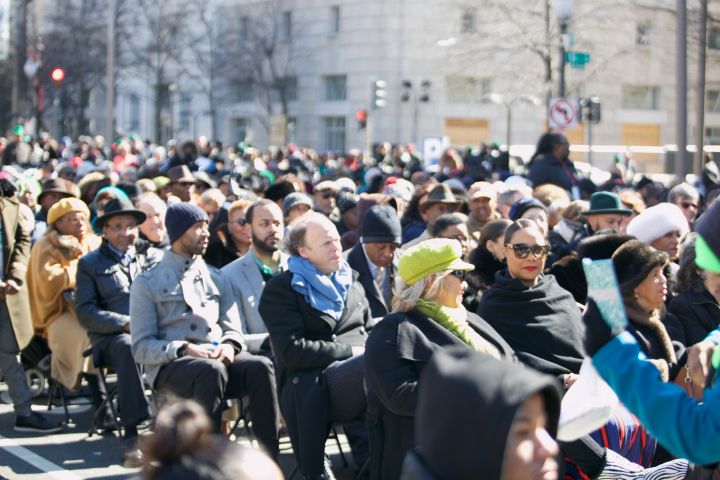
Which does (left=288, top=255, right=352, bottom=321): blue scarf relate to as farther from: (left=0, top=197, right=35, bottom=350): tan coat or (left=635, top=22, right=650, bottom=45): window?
(left=635, top=22, right=650, bottom=45): window

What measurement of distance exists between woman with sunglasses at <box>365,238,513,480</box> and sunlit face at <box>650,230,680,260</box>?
3028 mm

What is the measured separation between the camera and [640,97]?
62.5 meters

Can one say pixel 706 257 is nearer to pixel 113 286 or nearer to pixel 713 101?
pixel 113 286

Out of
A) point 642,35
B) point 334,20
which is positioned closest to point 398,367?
point 642,35

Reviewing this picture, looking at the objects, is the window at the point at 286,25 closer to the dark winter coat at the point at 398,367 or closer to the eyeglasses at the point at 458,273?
the eyeglasses at the point at 458,273

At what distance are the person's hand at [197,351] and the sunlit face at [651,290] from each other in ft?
9.14

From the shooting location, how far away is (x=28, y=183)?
13.0 metres

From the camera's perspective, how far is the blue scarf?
7145mm

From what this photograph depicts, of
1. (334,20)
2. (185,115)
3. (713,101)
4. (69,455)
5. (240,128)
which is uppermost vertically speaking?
(334,20)

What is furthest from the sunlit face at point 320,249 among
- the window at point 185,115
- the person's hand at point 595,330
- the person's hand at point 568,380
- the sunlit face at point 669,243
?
the window at point 185,115

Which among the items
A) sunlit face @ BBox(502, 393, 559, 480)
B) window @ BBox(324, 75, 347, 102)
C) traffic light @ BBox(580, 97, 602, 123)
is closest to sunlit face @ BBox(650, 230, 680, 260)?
sunlit face @ BBox(502, 393, 559, 480)

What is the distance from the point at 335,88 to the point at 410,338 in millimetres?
56146

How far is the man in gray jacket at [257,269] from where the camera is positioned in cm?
834

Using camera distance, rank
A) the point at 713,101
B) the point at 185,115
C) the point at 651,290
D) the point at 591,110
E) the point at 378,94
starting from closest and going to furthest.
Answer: the point at 651,290
the point at 591,110
the point at 378,94
the point at 713,101
the point at 185,115
